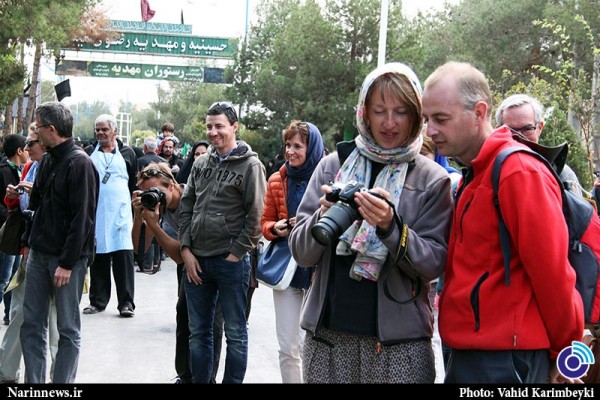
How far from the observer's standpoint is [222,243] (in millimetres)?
5680

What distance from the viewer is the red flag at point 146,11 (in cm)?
5203

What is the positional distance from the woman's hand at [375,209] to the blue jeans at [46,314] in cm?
308

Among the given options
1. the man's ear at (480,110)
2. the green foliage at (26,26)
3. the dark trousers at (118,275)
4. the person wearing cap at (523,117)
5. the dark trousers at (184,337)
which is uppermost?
the green foliage at (26,26)

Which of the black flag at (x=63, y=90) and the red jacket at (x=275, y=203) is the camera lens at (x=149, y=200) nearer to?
the red jacket at (x=275, y=203)

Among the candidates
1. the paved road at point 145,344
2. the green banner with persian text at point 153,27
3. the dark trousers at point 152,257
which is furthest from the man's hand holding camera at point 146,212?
the green banner with persian text at point 153,27

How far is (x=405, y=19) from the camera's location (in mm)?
39562

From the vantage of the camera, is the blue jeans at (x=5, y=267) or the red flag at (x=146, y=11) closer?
the blue jeans at (x=5, y=267)

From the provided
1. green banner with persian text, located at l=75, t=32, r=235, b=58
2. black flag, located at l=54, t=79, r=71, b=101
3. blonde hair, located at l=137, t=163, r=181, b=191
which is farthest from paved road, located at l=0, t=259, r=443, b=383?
green banner with persian text, located at l=75, t=32, r=235, b=58

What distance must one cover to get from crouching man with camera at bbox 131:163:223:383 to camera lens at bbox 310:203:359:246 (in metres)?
2.78

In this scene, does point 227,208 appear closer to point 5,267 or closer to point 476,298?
point 476,298

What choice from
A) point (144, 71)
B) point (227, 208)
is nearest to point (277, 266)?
point (227, 208)

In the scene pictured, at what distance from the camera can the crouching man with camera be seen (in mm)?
5578

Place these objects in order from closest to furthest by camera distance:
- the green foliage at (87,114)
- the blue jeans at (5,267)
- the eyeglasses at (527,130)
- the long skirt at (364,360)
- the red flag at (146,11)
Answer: the long skirt at (364,360), the eyeglasses at (527,130), the blue jeans at (5,267), the red flag at (146,11), the green foliage at (87,114)
